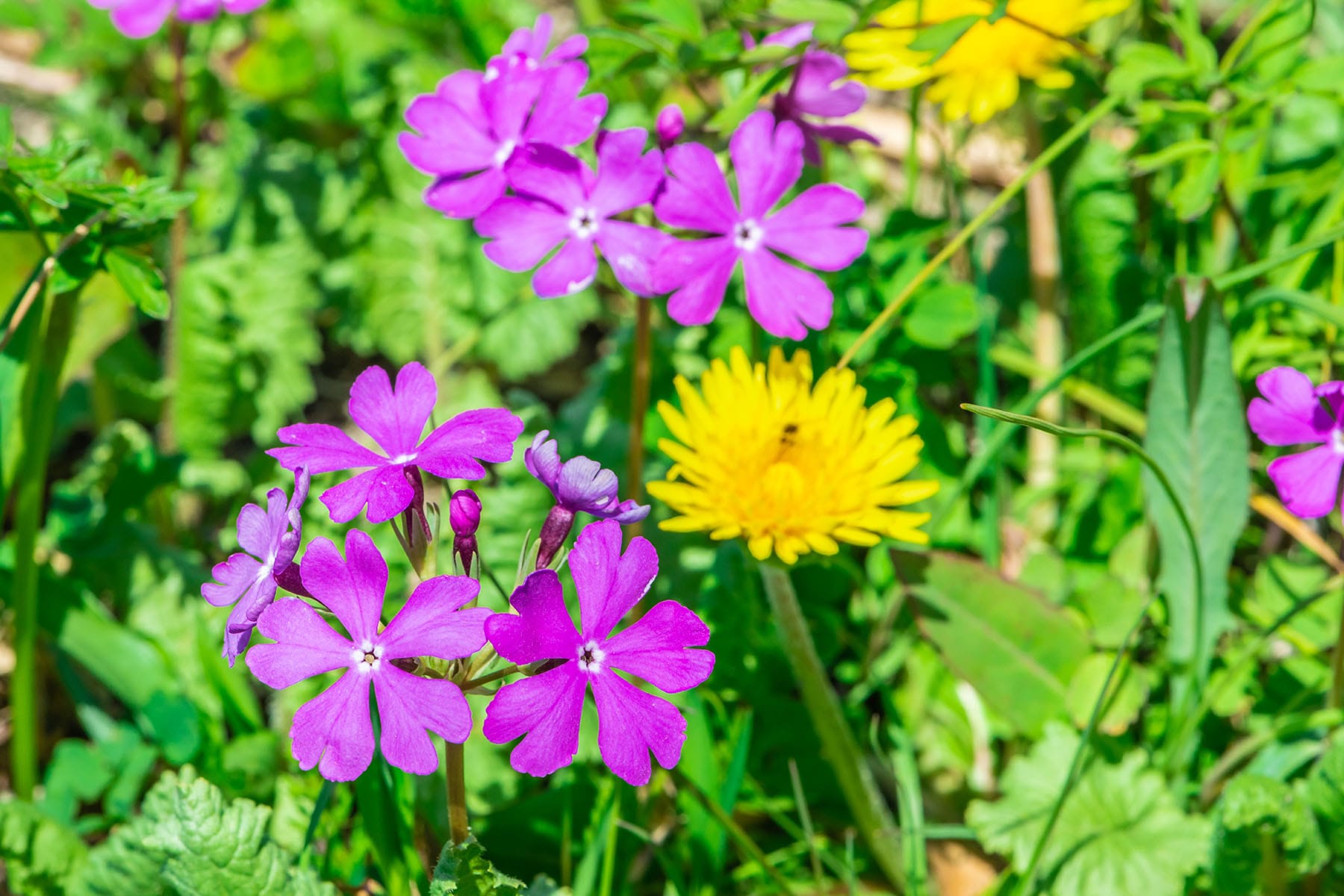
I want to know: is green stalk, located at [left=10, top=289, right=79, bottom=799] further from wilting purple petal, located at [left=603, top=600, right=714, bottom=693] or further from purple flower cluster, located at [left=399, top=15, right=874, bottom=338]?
wilting purple petal, located at [left=603, top=600, right=714, bottom=693]

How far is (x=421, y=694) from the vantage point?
1.10m

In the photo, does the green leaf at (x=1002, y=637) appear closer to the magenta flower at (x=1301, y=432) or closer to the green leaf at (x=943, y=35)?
the magenta flower at (x=1301, y=432)

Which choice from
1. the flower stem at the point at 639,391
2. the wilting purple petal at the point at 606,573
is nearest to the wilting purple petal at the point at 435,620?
the wilting purple petal at the point at 606,573

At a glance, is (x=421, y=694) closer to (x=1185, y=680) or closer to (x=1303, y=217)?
(x=1185, y=680)

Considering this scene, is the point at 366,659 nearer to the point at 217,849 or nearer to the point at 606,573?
the point at 606,573

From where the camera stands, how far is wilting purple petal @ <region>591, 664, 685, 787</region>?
1138 mm

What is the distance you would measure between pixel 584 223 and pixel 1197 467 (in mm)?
1004

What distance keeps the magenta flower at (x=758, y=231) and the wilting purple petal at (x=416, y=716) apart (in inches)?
23.3

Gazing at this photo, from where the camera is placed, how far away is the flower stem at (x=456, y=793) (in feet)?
4.00

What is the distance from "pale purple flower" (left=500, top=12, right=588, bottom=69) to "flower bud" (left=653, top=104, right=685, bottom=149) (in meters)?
0.17

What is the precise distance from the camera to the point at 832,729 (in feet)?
5.63

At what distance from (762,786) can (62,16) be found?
2.48 metres

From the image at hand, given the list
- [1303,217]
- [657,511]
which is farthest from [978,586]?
[1303,217]

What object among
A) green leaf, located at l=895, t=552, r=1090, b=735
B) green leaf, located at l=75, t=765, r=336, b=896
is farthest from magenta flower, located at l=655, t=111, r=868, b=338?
green leaf, located at l=75, t=765, r=336, b=896
